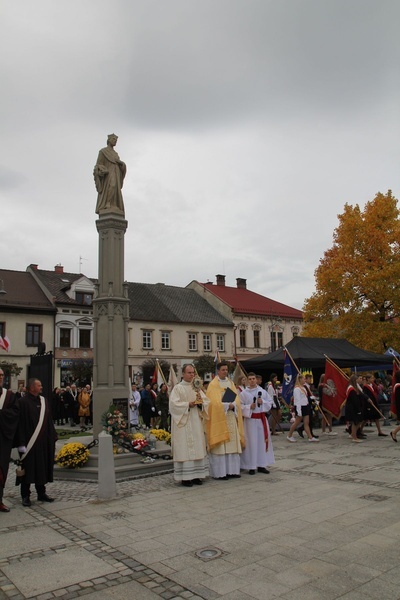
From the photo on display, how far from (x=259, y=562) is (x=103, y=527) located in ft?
7.28

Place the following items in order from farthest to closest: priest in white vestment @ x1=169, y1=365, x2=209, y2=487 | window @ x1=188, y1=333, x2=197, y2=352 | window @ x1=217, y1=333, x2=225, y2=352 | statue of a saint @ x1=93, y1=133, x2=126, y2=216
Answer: window @ x1=217, y1=333, x2=225, y2=352 → window @ x1=188, y1=333, x2=197, y2=352 → statue of a saint @ x1=93, y1=133, x2=126, y2=216 → priest in white vestment @ x1=169, y1=365, x2=209, y2=487

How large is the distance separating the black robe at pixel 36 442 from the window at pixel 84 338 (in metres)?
33.0

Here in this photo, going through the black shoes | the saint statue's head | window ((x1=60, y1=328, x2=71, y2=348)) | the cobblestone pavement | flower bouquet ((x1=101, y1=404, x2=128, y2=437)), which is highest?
the saint statue's head

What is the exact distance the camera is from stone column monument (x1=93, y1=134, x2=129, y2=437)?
10.7m

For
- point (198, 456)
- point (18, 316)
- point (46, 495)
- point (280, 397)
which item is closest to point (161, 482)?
point (198, 456)

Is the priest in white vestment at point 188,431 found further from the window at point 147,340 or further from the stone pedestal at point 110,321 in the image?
the window at point 147,340

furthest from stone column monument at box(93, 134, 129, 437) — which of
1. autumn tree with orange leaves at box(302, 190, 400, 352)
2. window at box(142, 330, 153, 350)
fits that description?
window at box(142, 330, 153, 350)

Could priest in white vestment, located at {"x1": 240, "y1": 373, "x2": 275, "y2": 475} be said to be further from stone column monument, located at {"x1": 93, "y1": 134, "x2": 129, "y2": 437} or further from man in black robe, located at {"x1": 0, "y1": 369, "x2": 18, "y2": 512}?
man in black robe, located at {"x1": 0, "y1": 369, "x2": 18, "y2": 512}

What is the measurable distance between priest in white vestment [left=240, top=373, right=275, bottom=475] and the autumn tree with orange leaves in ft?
60.6

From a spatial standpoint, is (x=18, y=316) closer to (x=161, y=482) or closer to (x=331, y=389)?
(x=331, y=389)

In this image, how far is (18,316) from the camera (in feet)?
123

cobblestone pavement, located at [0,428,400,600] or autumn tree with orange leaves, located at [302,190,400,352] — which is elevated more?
autumn tree with orange leaves, located at [302,190,400,352]

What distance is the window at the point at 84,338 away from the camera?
4003cm

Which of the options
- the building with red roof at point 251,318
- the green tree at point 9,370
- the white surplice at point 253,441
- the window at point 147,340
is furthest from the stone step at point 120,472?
the building with red roof at point 251,318
